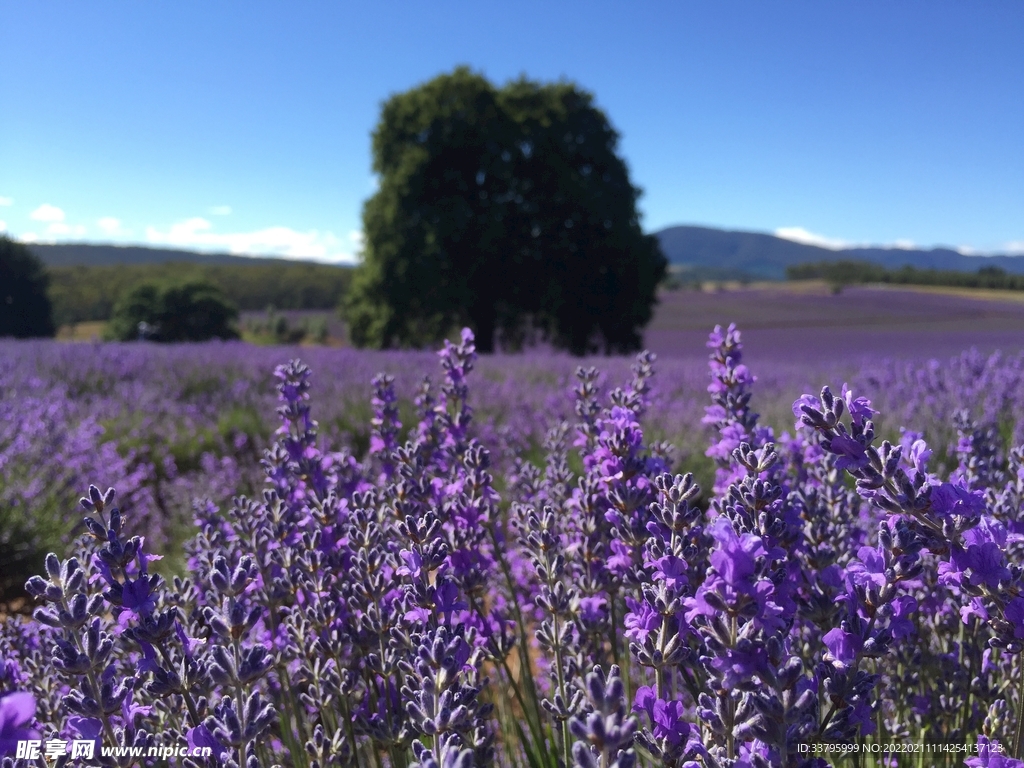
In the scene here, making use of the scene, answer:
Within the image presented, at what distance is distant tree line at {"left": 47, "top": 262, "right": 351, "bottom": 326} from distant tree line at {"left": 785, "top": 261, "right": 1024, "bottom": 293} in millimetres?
35678

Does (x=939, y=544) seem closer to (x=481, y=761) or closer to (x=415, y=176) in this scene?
(x=481, y=761)

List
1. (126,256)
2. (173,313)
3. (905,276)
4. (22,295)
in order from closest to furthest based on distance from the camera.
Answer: (22,295), (173,313), (905,276), (126,256)

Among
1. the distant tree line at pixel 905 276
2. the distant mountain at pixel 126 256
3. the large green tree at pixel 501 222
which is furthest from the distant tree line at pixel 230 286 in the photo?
the distant tree line at pixel 905 276

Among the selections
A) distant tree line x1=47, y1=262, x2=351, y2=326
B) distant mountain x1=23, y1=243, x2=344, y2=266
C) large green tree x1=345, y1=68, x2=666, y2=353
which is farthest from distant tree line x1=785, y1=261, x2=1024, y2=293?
distant mountain x1=23, y1=243, x2=344, y2=266

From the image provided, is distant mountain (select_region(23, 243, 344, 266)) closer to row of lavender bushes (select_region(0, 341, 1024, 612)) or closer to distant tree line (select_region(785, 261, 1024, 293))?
distant tree line (select_region(785, 261, 1024, 293))

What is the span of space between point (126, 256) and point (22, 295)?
42.1 meters

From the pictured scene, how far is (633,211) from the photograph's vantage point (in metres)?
16.1

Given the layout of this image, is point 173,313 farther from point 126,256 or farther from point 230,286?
point 126,256

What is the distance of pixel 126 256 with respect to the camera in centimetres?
7075

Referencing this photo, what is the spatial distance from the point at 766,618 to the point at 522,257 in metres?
14.6

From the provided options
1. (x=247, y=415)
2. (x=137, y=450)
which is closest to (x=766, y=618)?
(x=137, y=450)

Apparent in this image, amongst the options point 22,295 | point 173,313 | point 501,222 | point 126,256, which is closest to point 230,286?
point 173,313

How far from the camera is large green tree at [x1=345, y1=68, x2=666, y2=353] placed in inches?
Answer: 582

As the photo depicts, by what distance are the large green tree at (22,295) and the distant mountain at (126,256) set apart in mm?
23166
